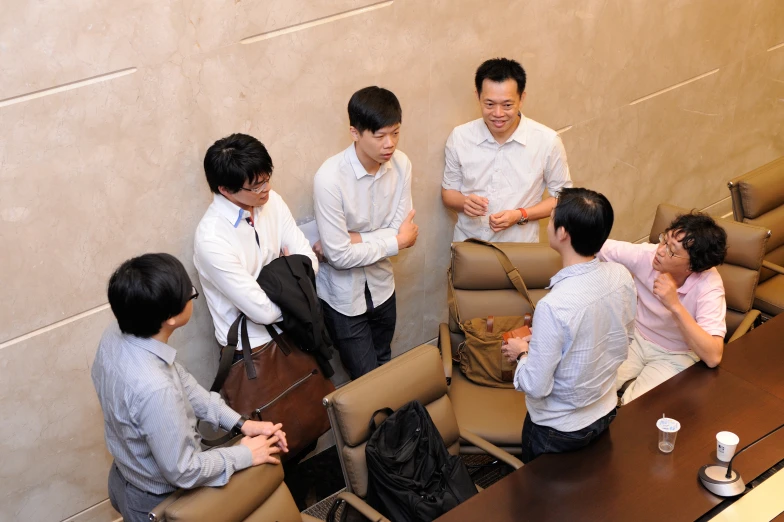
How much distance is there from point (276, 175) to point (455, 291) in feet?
3.34

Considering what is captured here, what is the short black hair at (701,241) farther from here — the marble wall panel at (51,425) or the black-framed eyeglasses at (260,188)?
the marble wall panel at (51,425)

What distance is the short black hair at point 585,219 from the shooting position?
99.6 inches

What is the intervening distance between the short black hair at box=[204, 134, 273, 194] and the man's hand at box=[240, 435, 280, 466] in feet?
3.06

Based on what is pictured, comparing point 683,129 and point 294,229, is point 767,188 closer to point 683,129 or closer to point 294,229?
point 683,129

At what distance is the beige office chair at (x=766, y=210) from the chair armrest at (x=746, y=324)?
0.42 meters

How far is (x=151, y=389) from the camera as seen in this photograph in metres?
2.32

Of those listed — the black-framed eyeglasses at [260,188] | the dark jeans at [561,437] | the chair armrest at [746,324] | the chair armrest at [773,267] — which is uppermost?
the black-framed eyeglasses at [260,188]

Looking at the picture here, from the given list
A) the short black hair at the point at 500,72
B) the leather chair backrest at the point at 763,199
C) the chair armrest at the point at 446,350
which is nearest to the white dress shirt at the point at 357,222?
the chair armrest at the point at 446,350

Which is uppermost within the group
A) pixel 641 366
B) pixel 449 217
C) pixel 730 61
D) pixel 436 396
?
pixel 730 61

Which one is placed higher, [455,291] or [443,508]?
[455,291]

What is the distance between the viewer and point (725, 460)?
266cm

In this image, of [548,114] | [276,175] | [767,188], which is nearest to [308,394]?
[276,175]

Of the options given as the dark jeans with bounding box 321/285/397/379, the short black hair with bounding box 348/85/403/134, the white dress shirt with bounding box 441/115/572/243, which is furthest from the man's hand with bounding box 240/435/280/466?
the white dress shirt with bounding box 441/115/572/243

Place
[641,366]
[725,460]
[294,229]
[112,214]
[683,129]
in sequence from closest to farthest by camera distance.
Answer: [725,460] → [112,214] → [294,229] → [641,366] → [683,129]
